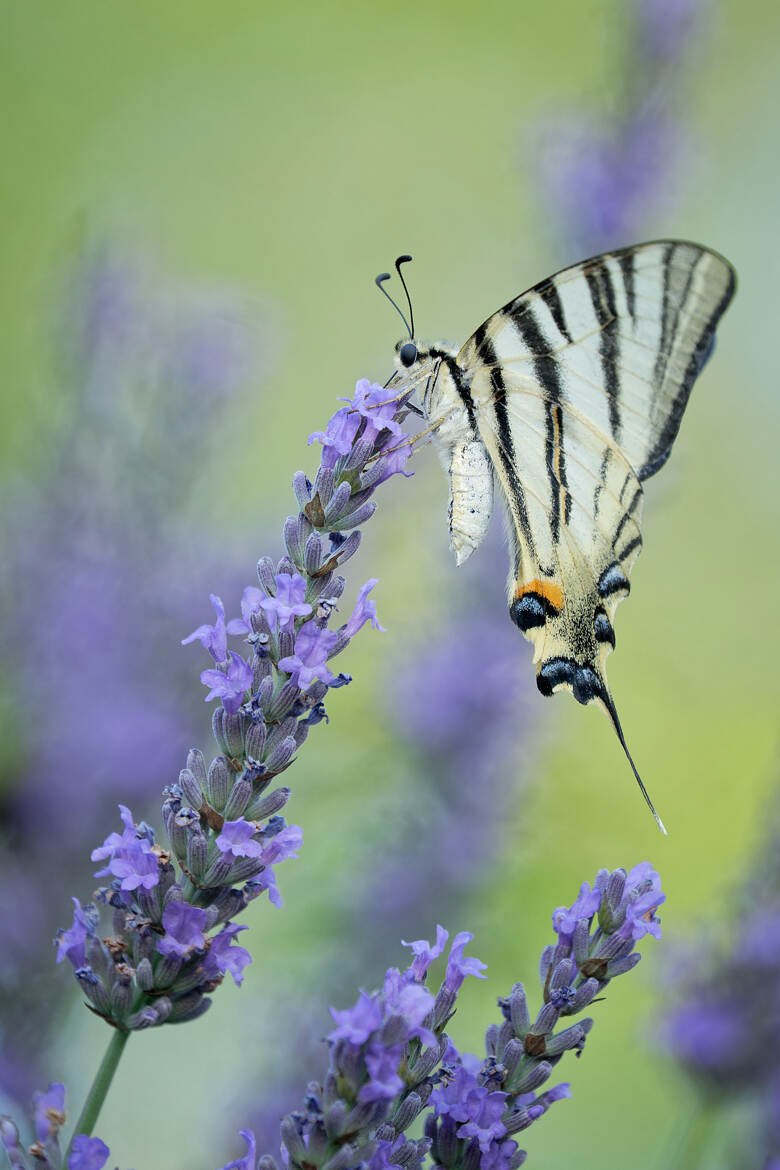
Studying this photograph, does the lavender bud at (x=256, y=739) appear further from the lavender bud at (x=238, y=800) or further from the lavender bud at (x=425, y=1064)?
the lavender bud at (x=425, y=1064)

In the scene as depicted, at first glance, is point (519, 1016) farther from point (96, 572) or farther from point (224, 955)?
point (96, 572)

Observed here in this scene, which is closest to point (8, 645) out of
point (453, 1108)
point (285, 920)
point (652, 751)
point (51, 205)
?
point (285, 920)

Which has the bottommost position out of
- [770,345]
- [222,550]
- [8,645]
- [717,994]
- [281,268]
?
[717,994]

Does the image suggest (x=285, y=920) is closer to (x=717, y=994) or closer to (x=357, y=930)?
(x=357, y=930)

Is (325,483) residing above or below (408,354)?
below

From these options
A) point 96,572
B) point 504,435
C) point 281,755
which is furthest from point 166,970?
point 96,572

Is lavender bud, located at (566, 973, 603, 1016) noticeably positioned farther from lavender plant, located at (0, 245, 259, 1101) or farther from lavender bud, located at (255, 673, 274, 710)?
lavender plant, located at (0, 245, 259, 1101)
